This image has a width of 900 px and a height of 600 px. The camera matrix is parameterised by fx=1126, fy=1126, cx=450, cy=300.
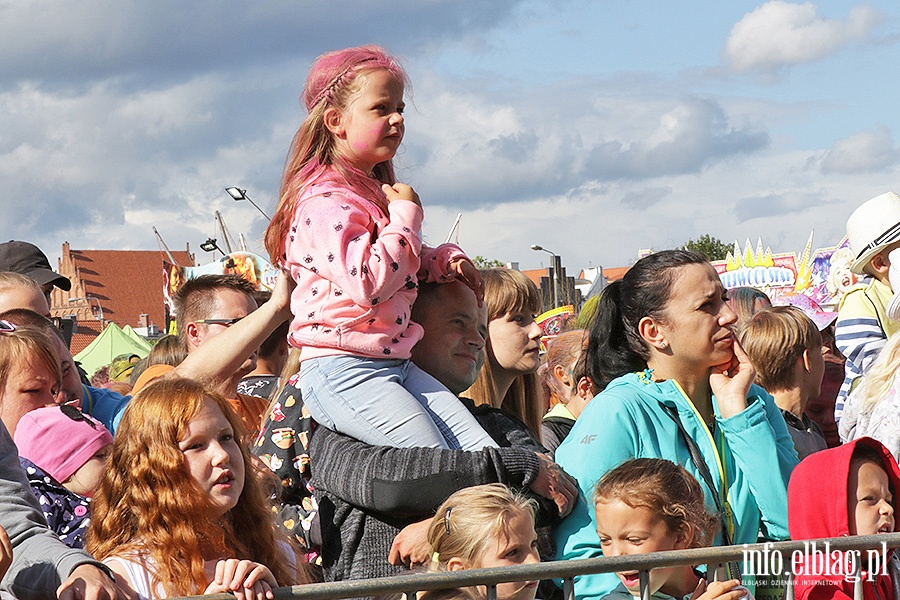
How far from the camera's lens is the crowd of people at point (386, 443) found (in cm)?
292

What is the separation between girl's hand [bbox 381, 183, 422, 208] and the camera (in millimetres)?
3551

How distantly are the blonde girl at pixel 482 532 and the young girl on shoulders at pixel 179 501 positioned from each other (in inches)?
16.8

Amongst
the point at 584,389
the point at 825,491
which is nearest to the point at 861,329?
the point at 584,389

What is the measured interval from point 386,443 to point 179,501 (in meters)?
0.65

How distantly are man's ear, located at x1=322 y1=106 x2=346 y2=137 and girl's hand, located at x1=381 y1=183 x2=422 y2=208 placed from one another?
0.88ft

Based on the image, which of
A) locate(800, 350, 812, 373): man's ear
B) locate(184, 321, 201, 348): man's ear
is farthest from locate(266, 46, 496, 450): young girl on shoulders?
locate(800, 350, 812, 373): man's ear

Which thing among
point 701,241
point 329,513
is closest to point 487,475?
point 329,513

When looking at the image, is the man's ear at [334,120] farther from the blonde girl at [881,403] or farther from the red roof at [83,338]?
the red roof at [83,338]

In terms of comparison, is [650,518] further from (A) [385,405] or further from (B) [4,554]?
(B) [4,554]

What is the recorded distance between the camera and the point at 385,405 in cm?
329

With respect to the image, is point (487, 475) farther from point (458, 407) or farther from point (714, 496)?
point (714, 496)

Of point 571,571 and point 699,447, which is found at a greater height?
point 699,447

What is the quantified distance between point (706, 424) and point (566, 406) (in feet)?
5.64

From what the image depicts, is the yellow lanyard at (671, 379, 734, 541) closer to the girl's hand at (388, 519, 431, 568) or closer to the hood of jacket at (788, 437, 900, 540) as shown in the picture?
the hood of jacket at (788, 437, 900, 540)
